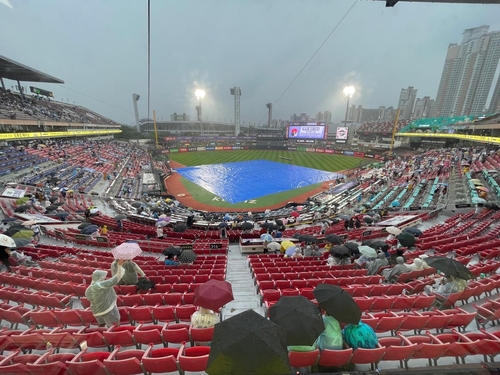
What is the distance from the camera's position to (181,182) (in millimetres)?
36281

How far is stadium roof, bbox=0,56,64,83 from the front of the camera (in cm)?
3354

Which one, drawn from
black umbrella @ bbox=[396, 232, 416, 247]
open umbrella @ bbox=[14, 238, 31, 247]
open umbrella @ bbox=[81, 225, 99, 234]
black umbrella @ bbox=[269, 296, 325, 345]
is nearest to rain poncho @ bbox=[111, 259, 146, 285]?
black umbrella @ bbox=[269, 296, 325, 345]

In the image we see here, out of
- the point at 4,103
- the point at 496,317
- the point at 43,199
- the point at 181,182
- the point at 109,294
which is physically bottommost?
the point at 181,182

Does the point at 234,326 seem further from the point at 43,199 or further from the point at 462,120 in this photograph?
the point at 462,120

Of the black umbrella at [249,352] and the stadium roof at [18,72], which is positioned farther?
the stadium roof at [18,72]

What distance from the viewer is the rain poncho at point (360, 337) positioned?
3.42 meters

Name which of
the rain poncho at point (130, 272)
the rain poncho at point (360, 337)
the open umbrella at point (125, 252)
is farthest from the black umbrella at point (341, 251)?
the open umbrella at point (125, 252)

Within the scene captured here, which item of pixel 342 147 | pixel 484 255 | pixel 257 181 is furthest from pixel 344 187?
pixel 342 147

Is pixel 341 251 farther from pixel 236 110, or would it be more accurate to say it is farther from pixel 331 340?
pixel 236 110

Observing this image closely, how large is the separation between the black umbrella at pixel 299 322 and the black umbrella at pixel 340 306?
1.41 feet

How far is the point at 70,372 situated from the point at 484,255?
11.9 meters

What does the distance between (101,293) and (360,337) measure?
14.7 ft

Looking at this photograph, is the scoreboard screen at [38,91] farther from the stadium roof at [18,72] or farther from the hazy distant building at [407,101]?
the hazy distant building at [407,101]

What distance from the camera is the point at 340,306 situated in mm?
3510
